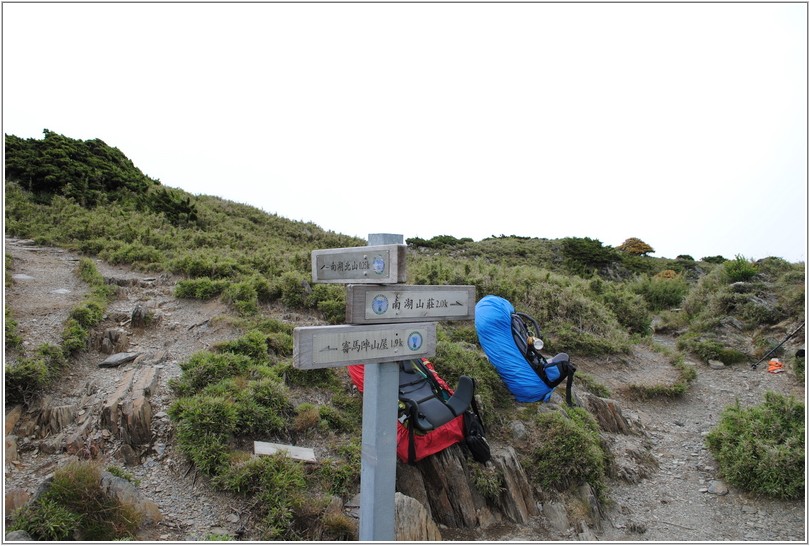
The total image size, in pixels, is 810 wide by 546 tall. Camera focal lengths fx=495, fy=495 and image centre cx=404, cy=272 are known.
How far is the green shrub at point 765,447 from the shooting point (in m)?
5.76

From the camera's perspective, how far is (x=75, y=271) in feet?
31.1

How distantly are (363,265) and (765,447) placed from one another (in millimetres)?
5896

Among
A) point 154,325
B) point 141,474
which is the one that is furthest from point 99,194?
point 141,474

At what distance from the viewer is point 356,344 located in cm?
Answer: 306

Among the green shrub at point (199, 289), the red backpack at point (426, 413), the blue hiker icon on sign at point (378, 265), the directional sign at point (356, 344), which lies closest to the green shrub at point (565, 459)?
the red backpack at point (426, 413)

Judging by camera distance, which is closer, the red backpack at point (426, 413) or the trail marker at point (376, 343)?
the trail marker at point (376, 343)

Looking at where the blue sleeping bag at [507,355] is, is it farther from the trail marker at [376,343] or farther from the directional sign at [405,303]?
the trail marker at [376,343]

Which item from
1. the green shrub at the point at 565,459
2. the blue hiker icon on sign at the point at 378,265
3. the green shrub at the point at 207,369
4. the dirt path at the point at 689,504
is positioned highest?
the blue hiker icon on sign at the point at 378,265

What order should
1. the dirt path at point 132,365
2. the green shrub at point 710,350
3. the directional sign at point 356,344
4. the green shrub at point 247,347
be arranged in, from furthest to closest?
1. the green shrub at point 710,350
2. the green shrub at point 247,347
3. the dirt path at point 132,365
4. the directional sign at point 356,344

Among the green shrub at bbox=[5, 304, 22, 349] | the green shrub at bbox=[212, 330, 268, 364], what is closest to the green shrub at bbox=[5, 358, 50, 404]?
the green shrub at bbox=[5, 304, 22, 349]

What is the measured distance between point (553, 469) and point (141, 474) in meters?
4.12

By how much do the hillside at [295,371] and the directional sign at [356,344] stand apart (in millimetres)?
1743

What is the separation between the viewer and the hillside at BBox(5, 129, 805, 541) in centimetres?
454

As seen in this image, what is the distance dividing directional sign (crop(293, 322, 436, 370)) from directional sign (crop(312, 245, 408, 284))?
330 millimetres
